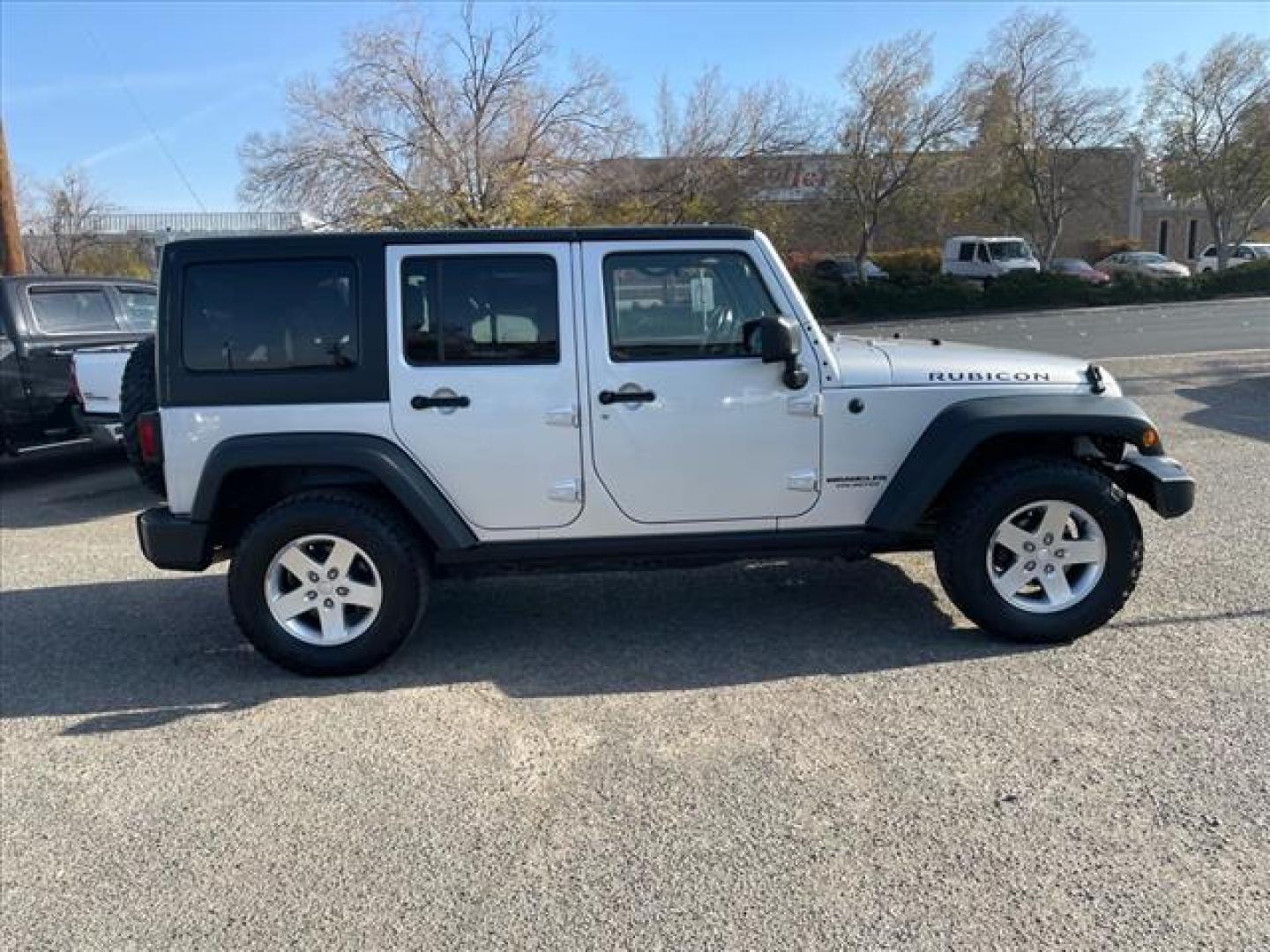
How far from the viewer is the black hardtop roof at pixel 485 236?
4.05 m

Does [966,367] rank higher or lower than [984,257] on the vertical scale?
lower

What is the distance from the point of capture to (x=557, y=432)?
4.07 m

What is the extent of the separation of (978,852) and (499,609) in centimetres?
287

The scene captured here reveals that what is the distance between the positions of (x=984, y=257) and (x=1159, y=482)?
34.5 meters

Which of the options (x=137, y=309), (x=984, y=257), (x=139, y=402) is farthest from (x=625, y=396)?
(x=984, y=257)

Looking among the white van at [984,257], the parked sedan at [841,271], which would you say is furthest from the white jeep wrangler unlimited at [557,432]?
the white van at [984,257]

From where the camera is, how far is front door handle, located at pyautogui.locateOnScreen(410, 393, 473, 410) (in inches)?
158

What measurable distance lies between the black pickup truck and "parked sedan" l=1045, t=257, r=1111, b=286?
30603mm

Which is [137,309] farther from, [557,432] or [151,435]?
[557,432]

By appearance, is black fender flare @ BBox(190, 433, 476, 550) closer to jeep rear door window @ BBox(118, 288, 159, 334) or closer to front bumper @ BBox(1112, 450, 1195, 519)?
front bumper @ BBox(1112, 450, 1195, 519)

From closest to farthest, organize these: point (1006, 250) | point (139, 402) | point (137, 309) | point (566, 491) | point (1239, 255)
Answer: point (566, 491) → point (139, 402) → point (137, 309) → point (1006, 250) → point (1239, 255)

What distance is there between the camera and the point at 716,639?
14.5ft

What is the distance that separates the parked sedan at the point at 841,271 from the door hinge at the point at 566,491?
30249 millimetres

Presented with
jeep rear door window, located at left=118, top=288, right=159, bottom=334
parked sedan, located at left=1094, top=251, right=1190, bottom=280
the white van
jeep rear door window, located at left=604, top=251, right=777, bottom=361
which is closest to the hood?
jeep rear door window, located at left=604, top=251, right=777, bottom=361
